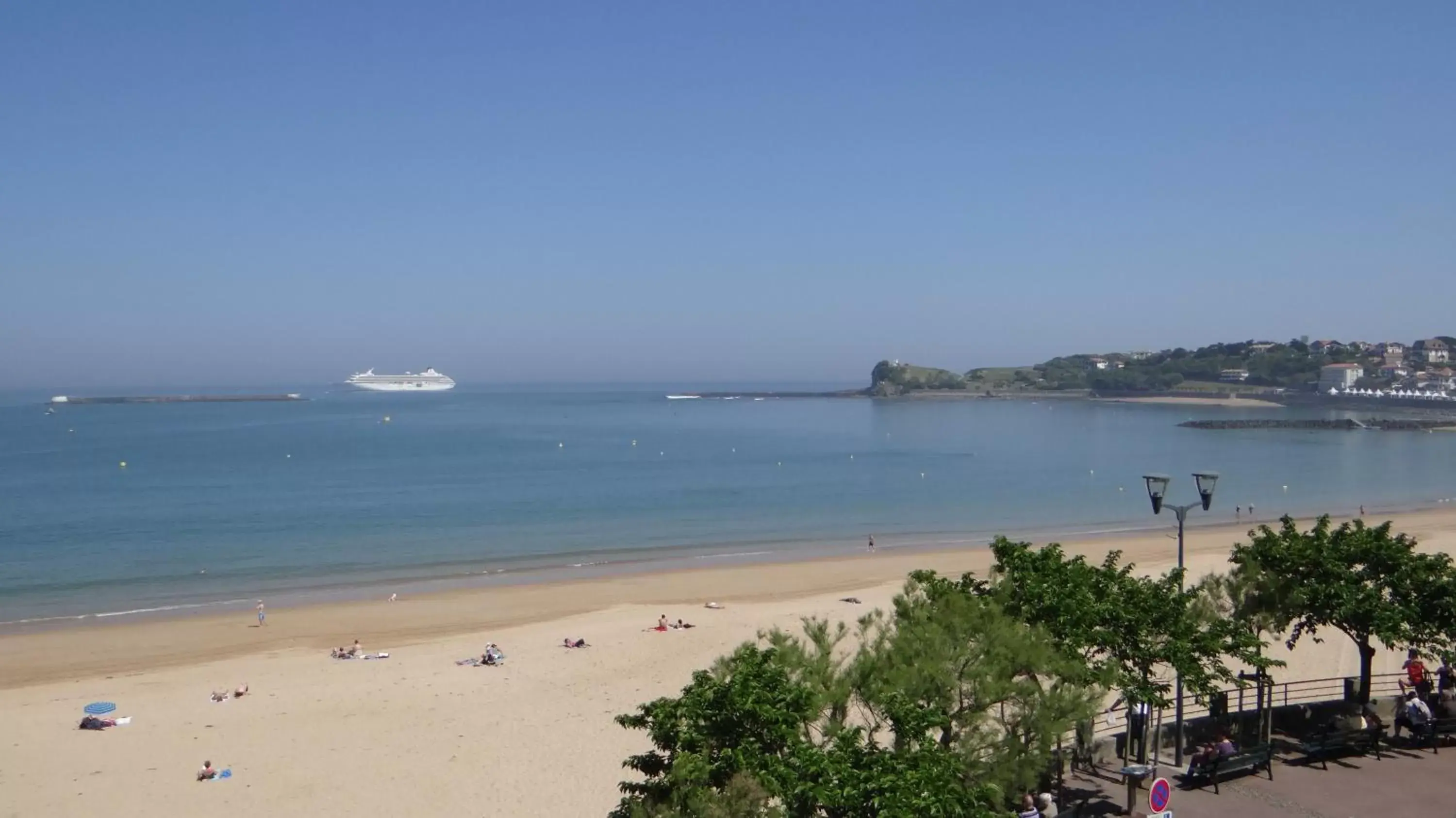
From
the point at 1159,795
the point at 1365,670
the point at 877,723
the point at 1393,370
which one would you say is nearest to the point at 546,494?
the point at 1365,670

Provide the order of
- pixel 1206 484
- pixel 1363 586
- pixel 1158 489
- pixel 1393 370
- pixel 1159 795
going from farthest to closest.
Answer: pixel 1393 370
pixel 1206 484
pixel 1158 489
pixel 1363 586
pixel 1159 795

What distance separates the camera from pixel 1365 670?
13258 mm

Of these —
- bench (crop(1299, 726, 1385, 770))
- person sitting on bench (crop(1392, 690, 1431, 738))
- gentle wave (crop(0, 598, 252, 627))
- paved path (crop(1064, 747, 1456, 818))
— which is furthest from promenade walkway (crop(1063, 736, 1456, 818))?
gentle wave (crop(0, 598, 252, 627))

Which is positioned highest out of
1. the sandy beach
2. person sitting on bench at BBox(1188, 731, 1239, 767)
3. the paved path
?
person sitting on bench at BBox(1188, 731, 1239, 767)

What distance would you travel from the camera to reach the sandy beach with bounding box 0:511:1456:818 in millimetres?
14586

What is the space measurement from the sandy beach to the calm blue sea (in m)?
4.82

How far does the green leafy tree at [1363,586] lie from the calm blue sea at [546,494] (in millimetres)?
25499

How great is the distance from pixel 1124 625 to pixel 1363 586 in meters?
4.13

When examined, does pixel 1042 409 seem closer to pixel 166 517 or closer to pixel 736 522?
pixel 736 522

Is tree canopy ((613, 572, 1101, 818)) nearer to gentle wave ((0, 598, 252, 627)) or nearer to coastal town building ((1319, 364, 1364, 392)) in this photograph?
gentle wave ((0, 598, 252, 627))

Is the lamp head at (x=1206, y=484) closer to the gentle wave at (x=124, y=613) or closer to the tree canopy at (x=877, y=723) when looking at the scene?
the tree canopy at (x=877, y=723)

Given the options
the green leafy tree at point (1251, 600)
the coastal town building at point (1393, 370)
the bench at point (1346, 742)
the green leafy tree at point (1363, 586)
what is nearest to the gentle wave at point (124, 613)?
the green leafy tree at point (1251, 600)

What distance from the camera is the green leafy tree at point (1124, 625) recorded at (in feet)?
34.1

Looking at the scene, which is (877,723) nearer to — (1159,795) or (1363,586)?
(1159,795)
